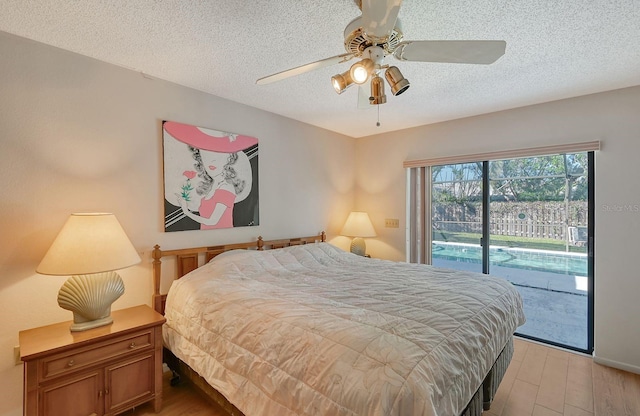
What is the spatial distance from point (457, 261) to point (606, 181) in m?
1.72

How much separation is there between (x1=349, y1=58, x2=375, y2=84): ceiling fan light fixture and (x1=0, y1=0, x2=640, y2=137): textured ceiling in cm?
35

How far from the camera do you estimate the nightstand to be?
160 cm

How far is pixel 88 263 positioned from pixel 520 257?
413 centimetres

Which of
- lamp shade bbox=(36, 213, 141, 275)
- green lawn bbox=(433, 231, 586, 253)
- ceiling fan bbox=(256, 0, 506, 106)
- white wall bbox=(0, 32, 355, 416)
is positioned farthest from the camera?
green lawn bbox=(433, 231, 586, 253)

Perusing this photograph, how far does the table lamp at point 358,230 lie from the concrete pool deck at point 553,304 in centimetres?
144

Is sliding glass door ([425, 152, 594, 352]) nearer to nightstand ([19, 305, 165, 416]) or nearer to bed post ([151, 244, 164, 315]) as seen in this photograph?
bed post ([151, 244, 164, 315])

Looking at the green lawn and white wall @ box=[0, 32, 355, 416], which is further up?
white wall @ box=[0, 32, 355, 416]

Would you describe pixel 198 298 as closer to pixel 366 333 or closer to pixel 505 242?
pixel 366 333

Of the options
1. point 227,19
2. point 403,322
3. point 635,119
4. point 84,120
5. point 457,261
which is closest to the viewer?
point 403,322

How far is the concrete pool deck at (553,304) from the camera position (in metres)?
3.12

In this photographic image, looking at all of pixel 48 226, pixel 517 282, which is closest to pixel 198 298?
pixel 48 226

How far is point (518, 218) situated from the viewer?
3389mm

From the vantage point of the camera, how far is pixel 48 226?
200 cm

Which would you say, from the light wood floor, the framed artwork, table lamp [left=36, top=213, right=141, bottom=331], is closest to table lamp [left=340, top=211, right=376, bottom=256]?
the framed artwork
